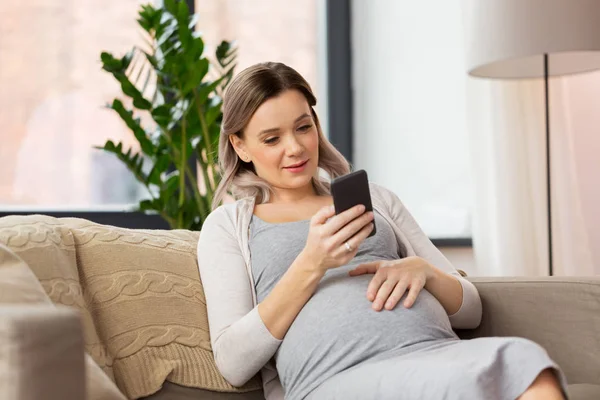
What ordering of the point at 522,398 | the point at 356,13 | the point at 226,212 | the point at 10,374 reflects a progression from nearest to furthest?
the point at 10,374, the point at 522,398, the point at 226,212, the point at 356,13

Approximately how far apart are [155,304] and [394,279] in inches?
18.4

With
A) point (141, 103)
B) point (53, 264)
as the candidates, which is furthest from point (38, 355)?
point (141, 103)

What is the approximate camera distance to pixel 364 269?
1599 mm

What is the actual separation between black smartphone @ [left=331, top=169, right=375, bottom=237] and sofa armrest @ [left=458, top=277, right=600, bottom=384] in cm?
47

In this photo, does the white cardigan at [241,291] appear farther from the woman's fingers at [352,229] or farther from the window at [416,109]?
the window at [416,109]

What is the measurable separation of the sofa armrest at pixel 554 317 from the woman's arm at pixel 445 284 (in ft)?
0.20

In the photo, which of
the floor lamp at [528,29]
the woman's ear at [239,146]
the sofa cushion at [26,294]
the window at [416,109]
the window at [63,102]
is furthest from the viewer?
the window at [416,109]

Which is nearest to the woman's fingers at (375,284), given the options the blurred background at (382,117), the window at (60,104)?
the blurred background at (382,117)

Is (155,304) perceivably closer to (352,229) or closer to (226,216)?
(226,216)

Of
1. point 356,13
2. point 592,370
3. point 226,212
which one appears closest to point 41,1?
point 356,13

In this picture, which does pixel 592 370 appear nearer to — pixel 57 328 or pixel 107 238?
pixel 107 238

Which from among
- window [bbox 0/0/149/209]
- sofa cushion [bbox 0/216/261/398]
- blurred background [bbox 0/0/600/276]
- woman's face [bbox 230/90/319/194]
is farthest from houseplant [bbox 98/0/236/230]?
sofa cushion [bbox 0/216/261/398]

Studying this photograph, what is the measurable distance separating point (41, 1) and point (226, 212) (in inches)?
76.4

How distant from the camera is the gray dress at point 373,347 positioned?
1.22 meters
